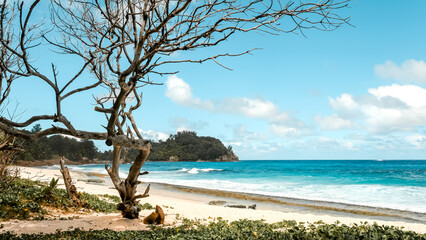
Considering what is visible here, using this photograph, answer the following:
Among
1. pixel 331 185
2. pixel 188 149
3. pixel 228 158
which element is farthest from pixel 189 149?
pixel 331 185

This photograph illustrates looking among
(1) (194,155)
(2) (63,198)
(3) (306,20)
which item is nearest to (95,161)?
(1) (194,155)

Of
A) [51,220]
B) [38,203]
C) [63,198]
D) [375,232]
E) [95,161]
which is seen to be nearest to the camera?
[375,232]

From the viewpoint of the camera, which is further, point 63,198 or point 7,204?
point 63,198

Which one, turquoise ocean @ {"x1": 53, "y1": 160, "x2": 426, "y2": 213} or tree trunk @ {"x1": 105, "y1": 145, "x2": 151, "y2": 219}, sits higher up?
tree trunk @ {"x1": 105, "y1": 145, "x2": 151, "y2": 219}

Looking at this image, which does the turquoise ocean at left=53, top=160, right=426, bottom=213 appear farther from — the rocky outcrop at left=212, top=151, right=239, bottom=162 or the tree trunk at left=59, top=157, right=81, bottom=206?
the rocky outcrop at left=212, top=151, right=239, bottom=162

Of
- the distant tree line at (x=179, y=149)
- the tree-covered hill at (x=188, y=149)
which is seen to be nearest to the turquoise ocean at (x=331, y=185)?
the distant tree line at (x=179, y=149)

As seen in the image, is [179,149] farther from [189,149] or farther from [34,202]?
[34,202]

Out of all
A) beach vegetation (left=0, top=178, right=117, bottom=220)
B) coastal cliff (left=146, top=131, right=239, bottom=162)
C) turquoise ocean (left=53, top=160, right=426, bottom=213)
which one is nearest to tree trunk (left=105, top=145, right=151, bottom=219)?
beach vegetation (left=0, top=178, right=117, bottom=220)

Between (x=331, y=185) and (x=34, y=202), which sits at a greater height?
(x=34, y=202)

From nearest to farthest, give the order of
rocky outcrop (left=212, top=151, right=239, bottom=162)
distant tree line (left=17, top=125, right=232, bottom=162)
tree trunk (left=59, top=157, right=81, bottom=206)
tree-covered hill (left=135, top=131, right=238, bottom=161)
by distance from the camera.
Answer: tree trunk (left=59, top=157, right=81, bottom=206), distant tree line (left=17, top=125, right=232, bottom=162), tree-covered hill (left=135, top=131, right=238, bottom=161), rocky outcrop (left=212, top=151, right=239, bottom=162)

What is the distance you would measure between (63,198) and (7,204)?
2063mm

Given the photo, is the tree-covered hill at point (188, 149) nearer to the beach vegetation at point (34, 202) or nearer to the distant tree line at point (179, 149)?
the distant tree line at point (179, 149)

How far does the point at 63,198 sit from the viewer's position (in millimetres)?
10883

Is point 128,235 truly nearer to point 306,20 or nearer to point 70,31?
point 70,31
